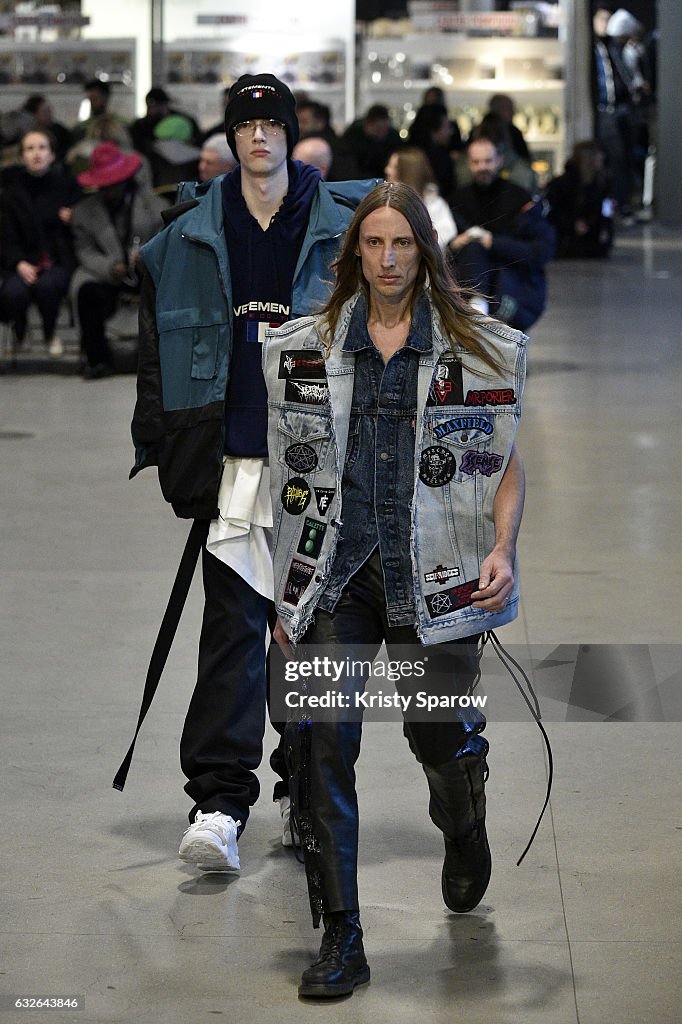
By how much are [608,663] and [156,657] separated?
6.14ft

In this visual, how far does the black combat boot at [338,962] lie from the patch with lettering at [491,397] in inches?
39.3

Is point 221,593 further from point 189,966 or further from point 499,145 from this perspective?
point 499,145

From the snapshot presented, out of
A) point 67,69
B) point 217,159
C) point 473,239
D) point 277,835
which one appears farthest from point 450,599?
point 67,69

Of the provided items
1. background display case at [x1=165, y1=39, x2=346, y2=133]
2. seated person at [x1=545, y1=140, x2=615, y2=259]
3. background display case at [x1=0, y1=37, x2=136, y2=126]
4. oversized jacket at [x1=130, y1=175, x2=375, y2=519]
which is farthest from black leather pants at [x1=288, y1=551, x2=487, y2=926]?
seated person at [x1=545, y1=140, x2=615, y2=259]

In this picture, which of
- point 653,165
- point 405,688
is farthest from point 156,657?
point 653,165

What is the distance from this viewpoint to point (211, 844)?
3.78 metres

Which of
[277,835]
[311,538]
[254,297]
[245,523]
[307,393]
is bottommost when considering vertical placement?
[277,835]

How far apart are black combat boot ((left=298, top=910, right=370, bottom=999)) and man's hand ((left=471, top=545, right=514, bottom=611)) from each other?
25.2 inches

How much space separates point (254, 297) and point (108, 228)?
304 inches

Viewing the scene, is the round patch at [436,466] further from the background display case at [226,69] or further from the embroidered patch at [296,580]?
the background display case at [226,69]

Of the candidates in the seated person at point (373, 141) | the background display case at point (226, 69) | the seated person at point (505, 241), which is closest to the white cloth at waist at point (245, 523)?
the seated person at point (505, 241)

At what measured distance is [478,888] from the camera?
3580 mm

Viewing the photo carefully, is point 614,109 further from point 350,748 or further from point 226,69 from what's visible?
point 350,748

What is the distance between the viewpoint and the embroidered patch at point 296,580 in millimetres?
3324
